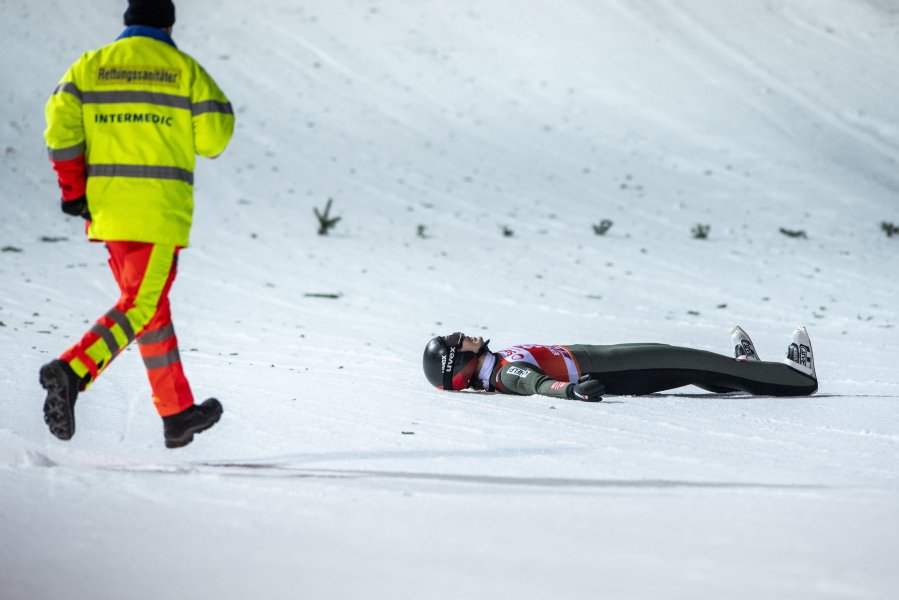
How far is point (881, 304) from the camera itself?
848 centimetres

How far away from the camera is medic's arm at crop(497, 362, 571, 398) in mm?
4422

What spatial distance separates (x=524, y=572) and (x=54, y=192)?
10360 millimetres

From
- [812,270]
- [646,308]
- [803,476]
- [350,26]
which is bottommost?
[803,476]

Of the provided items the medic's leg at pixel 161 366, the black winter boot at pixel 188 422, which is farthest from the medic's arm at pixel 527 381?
the medic's leg at pixel 161 366

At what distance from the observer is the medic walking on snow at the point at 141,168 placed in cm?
328

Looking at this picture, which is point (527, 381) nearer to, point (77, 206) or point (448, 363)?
point (448, 363)

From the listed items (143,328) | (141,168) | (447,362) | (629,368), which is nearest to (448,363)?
(447,362)

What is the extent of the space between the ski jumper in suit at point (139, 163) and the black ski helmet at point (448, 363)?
1480mm

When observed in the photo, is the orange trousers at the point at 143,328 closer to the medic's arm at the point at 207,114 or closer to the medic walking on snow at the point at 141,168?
the medic walking on snow at the point at 141,168

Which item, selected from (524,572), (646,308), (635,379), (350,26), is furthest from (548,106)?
(524,572)

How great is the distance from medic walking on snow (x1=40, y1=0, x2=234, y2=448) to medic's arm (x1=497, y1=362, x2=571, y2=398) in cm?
149

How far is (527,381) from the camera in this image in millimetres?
4539

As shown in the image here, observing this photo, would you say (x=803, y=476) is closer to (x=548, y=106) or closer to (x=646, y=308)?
(x=646, y=308)

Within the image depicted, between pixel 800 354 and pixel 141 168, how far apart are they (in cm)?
298
